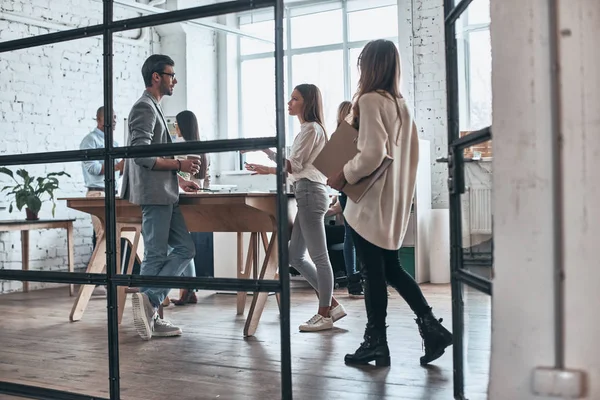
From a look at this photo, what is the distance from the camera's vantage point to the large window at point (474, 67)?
192 centimetres

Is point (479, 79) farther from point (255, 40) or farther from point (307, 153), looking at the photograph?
point (255, 40)

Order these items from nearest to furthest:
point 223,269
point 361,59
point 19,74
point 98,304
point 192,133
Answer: point 361,59 < point 192,133 < point 98,304 < point 223,269 < point 19,74

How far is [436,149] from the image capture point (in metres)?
7.12

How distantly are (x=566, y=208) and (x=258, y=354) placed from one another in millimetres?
2126

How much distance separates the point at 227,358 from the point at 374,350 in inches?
27.8

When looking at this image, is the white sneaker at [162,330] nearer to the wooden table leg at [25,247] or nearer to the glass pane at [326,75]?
the wooden table leg at [25,247]

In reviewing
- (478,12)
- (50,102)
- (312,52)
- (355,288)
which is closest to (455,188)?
(478,12)

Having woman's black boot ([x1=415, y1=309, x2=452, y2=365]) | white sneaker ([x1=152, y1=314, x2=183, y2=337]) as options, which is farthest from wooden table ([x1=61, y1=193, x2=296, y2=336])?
woman's black boot ([x1=415, y1=309, x2=452, y2=365])

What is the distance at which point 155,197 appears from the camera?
11.8 ft

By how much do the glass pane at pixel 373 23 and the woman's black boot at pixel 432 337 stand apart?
527 cm

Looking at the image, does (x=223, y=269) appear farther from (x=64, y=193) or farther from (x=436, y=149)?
(x=436, y=149)

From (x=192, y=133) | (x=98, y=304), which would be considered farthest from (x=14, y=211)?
(x=192, y=133)

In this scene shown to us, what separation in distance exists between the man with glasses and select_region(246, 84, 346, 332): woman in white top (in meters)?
0.53

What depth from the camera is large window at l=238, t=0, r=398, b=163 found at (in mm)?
8109
